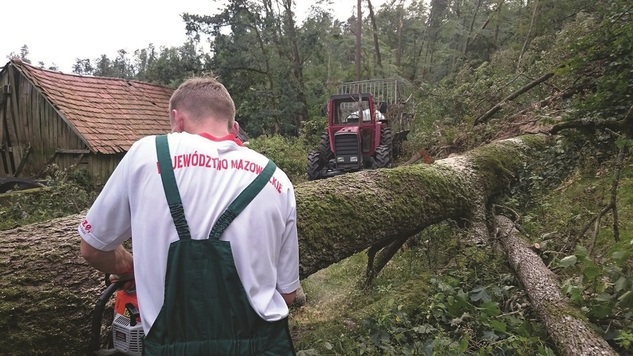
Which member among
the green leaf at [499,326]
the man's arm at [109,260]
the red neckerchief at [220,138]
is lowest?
the green leaf at [499,326]

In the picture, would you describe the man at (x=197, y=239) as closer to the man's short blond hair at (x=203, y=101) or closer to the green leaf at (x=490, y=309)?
the man's short blond hair at (x=203, y=101)

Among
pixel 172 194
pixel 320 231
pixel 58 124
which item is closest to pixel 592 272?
pixel 320 231

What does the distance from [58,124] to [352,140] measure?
9.45 meters

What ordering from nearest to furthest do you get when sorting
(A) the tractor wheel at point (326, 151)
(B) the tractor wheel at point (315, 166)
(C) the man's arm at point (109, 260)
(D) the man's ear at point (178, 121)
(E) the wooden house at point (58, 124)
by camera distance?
(C) the man's arm at point (109, 260), (D) the man's ear at point (178, 121), (B) the tractor wheel at point (315, 166), (A) the tractor wheel at point (326, 151), (E) the wooden house at point (58, 124)

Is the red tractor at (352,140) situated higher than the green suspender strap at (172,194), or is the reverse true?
the green suspender strap at (172,194)

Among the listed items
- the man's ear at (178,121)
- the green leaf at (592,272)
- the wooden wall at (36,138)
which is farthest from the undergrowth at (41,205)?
the green leaf at (592,272)

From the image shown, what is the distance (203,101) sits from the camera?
171cm

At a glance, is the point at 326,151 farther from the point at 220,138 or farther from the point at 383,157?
the point at 220,138

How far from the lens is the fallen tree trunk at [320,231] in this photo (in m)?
2.18

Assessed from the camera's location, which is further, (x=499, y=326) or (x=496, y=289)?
(x=496, y=289)

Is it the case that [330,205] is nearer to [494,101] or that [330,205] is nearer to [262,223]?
[262,223]

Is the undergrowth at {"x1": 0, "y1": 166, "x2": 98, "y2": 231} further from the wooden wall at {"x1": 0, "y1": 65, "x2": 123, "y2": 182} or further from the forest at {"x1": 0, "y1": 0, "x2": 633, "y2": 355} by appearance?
the wooden wall at {"x1": 0, "y1": 65, "x2": 123, "y2": 182}

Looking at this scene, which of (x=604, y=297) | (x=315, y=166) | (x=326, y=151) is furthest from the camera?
(x=326, y=151)

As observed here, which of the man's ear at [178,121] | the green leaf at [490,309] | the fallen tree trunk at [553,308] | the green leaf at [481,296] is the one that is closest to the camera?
the man's ear at [178,121]
